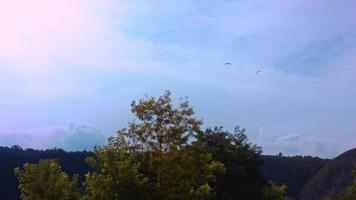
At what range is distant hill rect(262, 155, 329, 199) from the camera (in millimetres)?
166125

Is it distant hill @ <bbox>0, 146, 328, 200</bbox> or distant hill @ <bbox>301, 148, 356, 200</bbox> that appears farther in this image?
distant hill @ <bbox>301, 148, 356, 200</bbox>

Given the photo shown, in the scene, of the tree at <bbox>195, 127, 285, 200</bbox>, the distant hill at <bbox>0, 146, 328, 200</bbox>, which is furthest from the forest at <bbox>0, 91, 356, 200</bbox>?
the distant hill at <bbox>0, 146, 328, 200</bbox>

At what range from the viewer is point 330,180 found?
153 meters

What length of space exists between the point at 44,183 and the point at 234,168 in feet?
90.9

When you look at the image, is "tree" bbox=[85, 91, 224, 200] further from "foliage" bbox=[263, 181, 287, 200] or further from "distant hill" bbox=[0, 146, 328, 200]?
"distant hill" bbox=[0, 146, 328, 200]

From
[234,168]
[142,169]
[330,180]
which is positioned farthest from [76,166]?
[142,169]

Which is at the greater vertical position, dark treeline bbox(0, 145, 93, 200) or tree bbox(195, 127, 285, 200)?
dark treeline bbox(0, 145, 93, 200)

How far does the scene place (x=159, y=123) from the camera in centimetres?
2597

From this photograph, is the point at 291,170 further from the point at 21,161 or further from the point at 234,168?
the point at 234,168

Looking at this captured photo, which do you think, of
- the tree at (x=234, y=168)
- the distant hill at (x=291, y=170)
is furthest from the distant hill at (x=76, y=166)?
the tree at (x=234, y=168)

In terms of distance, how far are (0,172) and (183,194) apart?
10506cm

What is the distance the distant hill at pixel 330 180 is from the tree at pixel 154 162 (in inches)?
4631

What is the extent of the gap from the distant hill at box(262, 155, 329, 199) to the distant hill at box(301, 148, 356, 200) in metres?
6.25

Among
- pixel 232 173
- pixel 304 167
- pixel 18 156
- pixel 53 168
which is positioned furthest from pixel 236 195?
pixel 304 167
